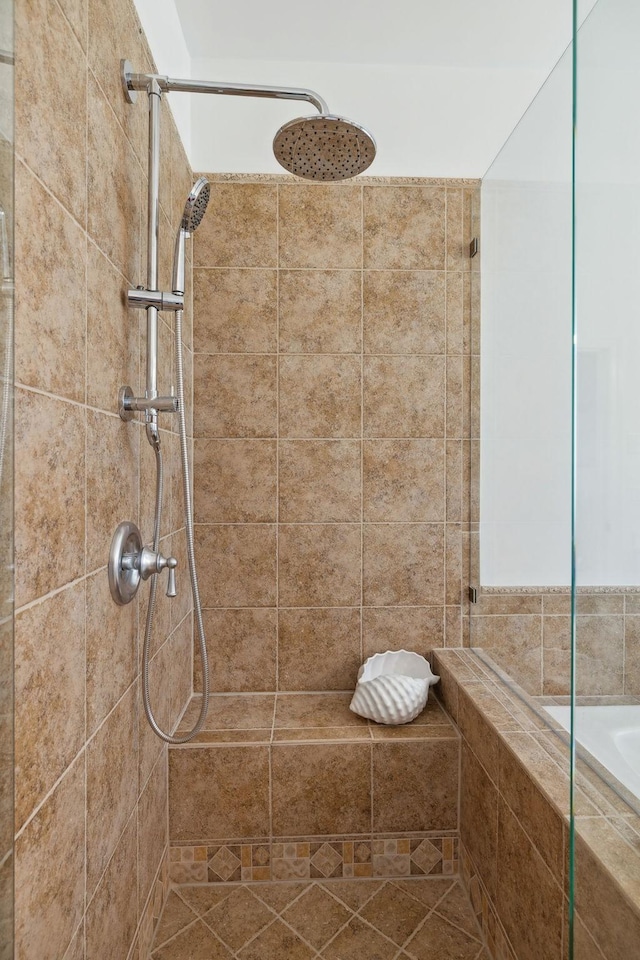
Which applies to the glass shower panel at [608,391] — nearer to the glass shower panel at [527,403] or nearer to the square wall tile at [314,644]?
the glass shower panel at [527,403]

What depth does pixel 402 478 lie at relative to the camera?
1861 millimetres

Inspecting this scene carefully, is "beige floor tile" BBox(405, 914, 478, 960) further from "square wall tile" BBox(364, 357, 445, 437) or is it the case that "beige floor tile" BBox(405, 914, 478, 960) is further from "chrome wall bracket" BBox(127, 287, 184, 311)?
"chrome wall bracket" BBox(127, 287, 184, 311)

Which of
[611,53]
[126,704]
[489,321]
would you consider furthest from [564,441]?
[126,704]

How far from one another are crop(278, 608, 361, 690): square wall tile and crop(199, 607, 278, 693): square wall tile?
0.12ft

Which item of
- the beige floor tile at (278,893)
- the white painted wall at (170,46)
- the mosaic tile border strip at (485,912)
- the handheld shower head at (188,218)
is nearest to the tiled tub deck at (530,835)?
the mosaic tile border strip at (485,912)

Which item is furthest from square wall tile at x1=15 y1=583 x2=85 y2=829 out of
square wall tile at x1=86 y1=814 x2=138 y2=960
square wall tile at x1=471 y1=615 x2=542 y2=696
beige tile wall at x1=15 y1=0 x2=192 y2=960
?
square wall tile at x1=471 y1=615 x2=542 y2=696

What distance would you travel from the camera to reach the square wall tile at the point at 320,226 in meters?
1.83

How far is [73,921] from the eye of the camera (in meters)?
0.90

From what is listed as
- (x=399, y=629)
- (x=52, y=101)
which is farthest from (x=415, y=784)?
(x=52, y=101)

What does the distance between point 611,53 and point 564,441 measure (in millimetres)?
825

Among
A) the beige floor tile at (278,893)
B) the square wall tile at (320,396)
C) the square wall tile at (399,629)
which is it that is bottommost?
the beige floor tile at (278,893)

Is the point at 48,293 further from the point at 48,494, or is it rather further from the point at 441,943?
the point at 441,943

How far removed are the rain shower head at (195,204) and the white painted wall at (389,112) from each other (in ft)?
2.32

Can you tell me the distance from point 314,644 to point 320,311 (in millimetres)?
1094
